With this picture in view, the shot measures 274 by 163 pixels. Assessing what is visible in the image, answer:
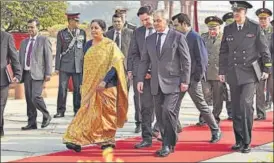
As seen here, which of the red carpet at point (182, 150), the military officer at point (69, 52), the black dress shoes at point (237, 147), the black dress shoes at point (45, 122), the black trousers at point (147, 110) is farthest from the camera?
the military officer at point (69, 52)

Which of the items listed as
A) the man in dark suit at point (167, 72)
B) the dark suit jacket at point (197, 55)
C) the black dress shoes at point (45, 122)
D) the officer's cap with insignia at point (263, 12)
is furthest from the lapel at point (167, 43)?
the officer's cap with insignia at point (263, 12)

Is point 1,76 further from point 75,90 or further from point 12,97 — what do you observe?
point 12,97

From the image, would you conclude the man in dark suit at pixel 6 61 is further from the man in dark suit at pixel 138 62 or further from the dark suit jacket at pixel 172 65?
the dark suit jacket at pixel 172 65

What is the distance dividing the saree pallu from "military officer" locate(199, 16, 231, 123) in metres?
2.61

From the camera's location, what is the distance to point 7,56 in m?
7.28

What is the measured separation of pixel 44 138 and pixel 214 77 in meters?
2.81

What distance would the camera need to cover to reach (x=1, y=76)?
7.13m

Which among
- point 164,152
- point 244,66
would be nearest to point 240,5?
point 244,66

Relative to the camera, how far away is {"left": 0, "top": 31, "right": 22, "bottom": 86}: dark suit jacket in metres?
7.15

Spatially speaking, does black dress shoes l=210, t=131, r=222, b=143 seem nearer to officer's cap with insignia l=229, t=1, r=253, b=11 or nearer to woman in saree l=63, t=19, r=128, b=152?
woman in saree l=63, t=19, r=128, b=152

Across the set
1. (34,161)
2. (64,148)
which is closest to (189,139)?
(64,148)

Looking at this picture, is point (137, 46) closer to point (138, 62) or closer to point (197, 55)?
point (138, 62)

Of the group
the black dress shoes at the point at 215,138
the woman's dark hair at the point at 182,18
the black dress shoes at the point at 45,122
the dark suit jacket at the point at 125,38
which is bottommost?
the black dress shoes at the point at 45,122

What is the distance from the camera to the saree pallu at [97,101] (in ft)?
20.9
